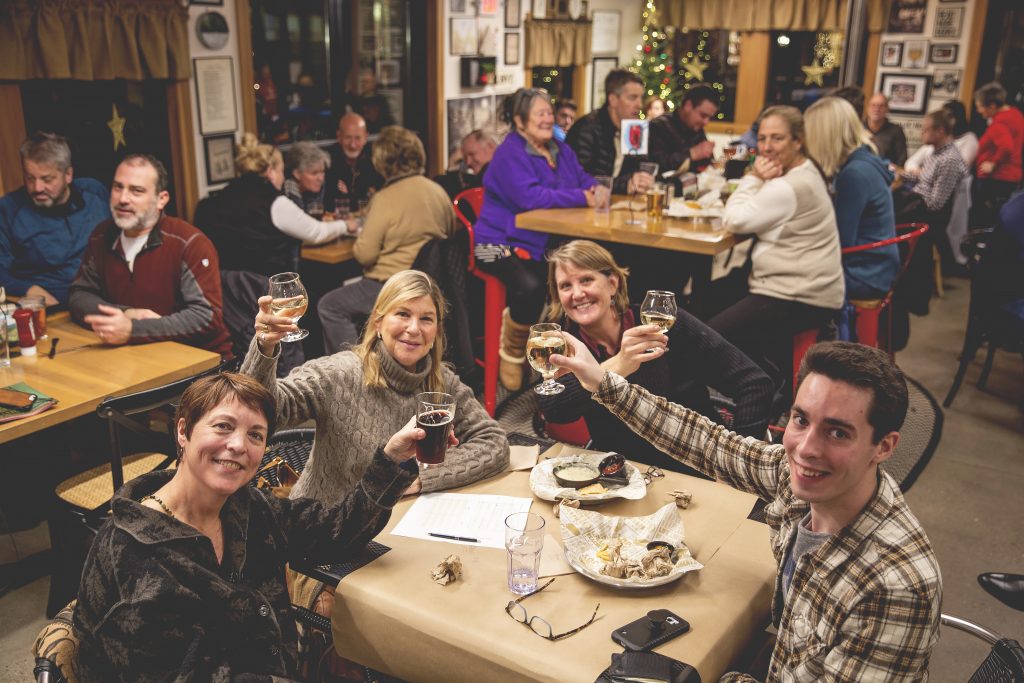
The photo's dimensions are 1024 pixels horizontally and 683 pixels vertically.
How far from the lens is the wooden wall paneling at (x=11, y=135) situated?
178 inches

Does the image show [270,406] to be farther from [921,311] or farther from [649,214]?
[921,311]

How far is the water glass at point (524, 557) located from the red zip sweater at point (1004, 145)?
7189 mm

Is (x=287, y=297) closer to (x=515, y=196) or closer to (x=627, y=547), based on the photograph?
(x=627, y=547)

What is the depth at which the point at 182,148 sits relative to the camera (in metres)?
5.32

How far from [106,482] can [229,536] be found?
141cm

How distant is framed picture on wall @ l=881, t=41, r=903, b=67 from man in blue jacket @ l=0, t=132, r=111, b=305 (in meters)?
7.83

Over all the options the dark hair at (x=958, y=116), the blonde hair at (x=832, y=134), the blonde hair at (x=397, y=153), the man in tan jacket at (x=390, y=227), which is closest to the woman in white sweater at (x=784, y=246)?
the blonde hair at (x=832, y=134)

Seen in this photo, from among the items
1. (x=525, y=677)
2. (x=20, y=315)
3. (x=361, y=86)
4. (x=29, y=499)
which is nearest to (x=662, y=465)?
(x=525, y=677)

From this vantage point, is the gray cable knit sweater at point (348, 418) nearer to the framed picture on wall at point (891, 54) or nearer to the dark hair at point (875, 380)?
the dark hair at point (875, 380)

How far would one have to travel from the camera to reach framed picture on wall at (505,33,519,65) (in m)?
7.94

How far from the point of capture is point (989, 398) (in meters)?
5.20

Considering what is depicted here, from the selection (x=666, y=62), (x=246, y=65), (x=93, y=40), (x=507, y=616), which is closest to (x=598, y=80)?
(x=666, y=62)

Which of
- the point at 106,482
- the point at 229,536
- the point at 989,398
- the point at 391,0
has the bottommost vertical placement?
the point at 989,398

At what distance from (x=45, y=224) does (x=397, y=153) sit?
5.50ft
